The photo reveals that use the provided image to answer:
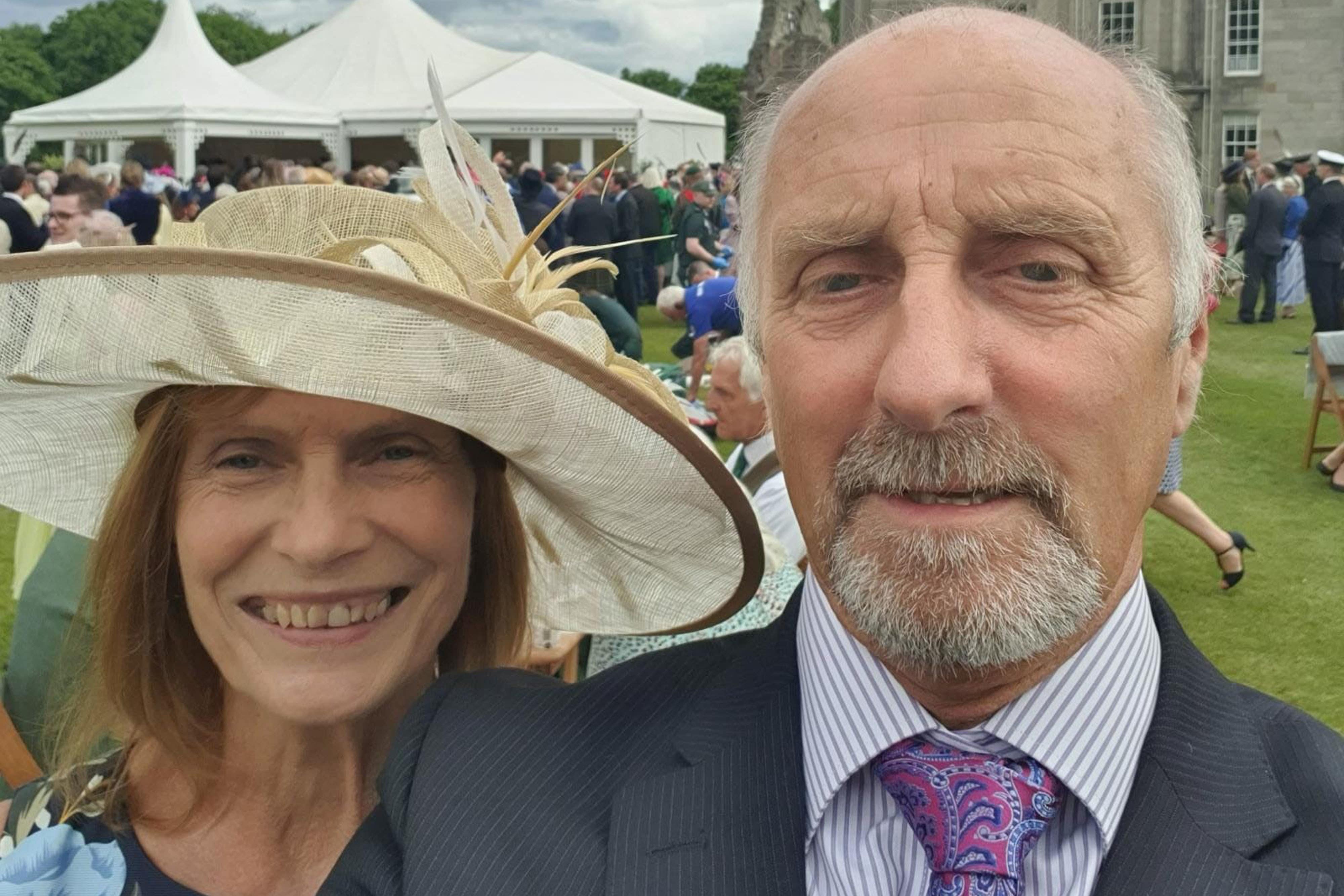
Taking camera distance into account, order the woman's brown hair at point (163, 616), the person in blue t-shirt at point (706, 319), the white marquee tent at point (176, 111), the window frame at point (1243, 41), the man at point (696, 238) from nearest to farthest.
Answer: the woman's brown hair at point (163, 616)
the person in blue t-shirt at point (706, 319)
the man at point (696, 238)
the white marquee tent at point (176, 111)
the window frame at point (1243, 41)

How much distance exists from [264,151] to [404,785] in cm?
3117

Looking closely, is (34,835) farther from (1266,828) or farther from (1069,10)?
(1069,10)

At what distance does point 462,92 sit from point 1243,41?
81.5ft

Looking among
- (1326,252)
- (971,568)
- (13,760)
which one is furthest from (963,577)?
(1326,252)

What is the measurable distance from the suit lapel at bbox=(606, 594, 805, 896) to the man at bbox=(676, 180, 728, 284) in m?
11.3

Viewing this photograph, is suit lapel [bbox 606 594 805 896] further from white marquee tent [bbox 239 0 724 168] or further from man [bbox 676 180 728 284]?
white marquee tent [bbox 239 0 724 168]

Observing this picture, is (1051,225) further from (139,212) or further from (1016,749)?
(139,212)

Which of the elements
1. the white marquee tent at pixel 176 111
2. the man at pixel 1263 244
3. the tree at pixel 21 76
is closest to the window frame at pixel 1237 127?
the man at pixel 1263 244

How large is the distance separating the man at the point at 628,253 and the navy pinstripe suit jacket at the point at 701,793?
458 inches

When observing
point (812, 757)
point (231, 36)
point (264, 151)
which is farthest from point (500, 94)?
Answer: point (231, 36)

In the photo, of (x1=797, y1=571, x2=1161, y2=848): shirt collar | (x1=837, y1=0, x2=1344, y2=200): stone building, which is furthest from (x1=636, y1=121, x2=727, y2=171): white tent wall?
(x1=797, y1=571, x2=1161, y2=848): shirt collar

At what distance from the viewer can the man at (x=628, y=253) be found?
1452cm

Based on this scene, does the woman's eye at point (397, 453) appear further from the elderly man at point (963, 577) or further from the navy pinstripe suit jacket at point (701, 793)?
the elderly man at point (963, 577)

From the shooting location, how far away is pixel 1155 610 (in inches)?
65.6
